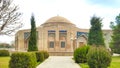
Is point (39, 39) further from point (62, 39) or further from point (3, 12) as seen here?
point (3, 12)

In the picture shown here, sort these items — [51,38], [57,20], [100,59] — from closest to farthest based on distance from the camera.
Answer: [100,59], [51,38], [57,20]

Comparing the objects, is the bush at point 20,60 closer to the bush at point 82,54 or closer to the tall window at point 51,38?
the bush at point 82,54

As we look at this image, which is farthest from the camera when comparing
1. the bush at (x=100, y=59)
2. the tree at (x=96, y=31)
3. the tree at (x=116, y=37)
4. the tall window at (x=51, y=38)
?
the tall window at (x=51, y=38)

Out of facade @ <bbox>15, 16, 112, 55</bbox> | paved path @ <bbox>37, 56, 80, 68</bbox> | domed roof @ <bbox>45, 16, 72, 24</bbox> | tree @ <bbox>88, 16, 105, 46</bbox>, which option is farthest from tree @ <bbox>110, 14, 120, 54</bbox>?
domed roof @ <bbox>45, 16, 72, 24</bbox>

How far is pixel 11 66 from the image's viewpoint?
48.0ft

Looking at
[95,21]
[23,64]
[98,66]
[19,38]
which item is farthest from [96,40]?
[19,38]

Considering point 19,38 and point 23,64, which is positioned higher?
point 19,38

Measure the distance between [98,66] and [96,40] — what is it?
18.9 metres

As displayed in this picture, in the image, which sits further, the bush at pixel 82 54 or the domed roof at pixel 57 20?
the domed roof at pixel 57 20

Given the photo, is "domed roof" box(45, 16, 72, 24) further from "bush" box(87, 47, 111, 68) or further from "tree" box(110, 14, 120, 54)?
"bush" box(87, 47, 111, 68)

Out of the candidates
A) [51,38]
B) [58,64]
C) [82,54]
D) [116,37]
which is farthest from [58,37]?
[58,64]

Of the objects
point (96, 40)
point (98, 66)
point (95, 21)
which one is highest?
point (95, 21)

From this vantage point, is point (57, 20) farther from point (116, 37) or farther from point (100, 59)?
point (100, 59)

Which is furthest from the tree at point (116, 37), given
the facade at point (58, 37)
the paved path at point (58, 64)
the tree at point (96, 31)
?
the facade at point (58, 37)
